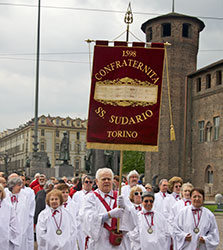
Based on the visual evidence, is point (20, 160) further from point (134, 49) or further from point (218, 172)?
point (134, 49)

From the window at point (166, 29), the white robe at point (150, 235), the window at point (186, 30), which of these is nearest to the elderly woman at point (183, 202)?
the white robe at point (150, 235)

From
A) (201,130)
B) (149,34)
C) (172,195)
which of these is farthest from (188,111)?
(172,195)

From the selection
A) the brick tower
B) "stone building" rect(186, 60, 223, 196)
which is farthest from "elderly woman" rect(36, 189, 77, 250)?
the brick tower

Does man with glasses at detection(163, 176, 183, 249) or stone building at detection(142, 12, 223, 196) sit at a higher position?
stone building at detection(142, 12, 223, 196)

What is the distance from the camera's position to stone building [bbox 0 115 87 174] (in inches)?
3853

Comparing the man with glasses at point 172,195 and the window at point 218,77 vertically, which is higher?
the window at point 218,77

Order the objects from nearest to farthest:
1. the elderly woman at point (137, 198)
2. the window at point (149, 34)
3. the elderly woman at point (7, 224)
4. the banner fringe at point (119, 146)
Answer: the banner fringe at point (119, 146)
the elderly woman at point (7, 224)
the elderly woman at point (137, 198)
the window at point (149, 34)

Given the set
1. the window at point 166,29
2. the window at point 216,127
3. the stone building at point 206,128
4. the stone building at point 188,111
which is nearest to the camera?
the stone building at point 206,128

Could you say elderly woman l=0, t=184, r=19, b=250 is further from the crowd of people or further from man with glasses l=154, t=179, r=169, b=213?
man with glasses l=154, t=179, r=169, b=213

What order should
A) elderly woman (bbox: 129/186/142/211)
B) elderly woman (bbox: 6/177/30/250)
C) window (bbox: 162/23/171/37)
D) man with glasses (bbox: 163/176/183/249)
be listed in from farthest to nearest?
window (bbox: 162/23/171/37) → man with glasses (bbox: 163/176/183/249) → elderly woman (bbox: 6/177/30/250) → elderly woman (bbox: 129/186/142/211)

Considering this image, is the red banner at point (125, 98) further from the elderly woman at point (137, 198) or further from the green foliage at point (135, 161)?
the green foliage at point (135, 161)

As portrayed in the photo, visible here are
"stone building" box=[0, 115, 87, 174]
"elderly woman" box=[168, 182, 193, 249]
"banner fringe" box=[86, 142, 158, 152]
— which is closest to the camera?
"banner fringe" box=[86, 142, 158, 152]

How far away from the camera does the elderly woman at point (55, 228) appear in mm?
7332

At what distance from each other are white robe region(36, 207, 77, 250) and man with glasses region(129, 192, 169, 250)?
115 centimetres
